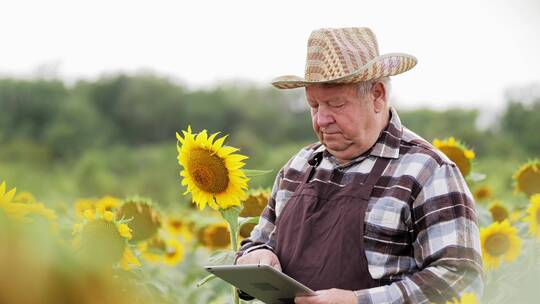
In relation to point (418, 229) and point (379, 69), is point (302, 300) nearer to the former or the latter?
point (418, 229)

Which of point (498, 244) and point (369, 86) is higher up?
point (369, 86)

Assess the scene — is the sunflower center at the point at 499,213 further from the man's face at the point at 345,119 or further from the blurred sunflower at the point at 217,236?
the man's face at the point at 345,119

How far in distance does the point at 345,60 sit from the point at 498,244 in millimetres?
1382

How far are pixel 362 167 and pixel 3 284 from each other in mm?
1968

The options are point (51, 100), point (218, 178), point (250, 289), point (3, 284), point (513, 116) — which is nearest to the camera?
point (3, 284)

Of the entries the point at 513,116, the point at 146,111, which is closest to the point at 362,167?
the point at 513,116

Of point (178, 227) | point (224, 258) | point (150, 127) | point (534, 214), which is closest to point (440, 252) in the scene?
point (224, 258)

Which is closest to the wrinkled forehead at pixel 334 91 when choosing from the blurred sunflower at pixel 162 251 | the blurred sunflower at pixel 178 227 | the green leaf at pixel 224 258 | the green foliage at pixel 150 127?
the green leaf at pixel 224 258

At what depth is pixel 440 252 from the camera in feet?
7.09

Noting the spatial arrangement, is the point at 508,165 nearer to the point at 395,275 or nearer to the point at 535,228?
the point at 535,228

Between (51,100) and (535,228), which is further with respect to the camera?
(51,100)

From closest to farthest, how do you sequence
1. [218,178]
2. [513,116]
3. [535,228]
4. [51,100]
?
[218,178] < [535,228] < [513,116] < [51,100]

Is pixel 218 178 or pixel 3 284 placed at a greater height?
pixel 3 284

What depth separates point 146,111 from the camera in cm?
1535
